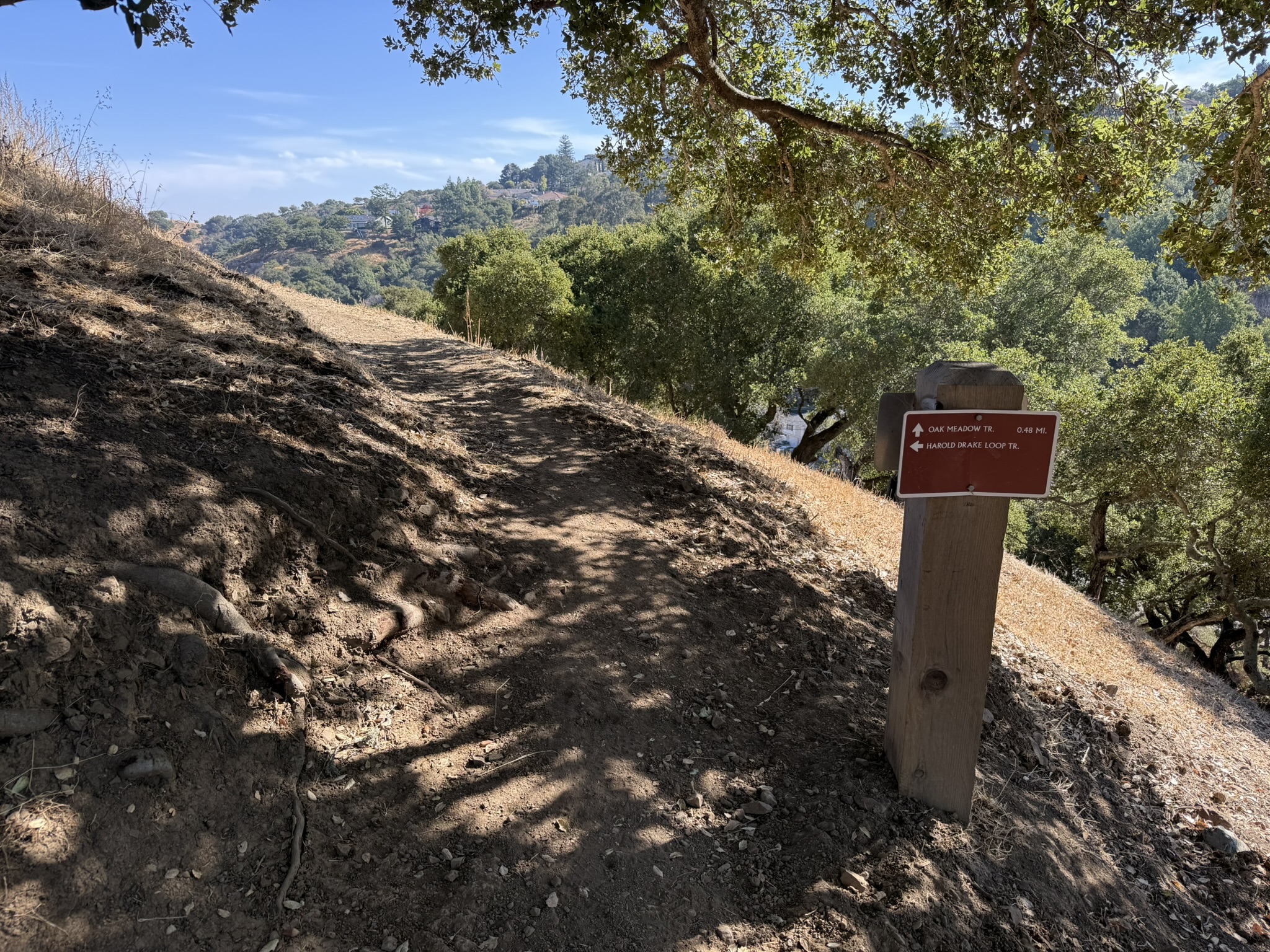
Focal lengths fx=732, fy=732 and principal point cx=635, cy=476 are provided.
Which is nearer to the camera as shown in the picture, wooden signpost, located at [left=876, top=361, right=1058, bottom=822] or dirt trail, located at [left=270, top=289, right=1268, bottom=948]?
dirt trail, located at [left=270, top=289, right=1268, bottom=948]

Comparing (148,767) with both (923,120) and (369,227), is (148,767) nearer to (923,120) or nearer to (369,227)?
(923,120)

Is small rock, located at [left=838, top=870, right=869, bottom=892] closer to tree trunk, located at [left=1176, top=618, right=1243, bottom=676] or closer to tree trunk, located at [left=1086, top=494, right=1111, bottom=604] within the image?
tree trunk, located at [left=1086, top=494, right=1111, bottom=604]

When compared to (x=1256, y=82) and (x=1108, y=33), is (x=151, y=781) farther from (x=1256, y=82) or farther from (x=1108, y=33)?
(x=1108, y=33)

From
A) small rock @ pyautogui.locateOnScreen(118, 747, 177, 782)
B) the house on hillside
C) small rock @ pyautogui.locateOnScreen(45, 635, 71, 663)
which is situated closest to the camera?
small rock @ pyautogui.locateOnScreen(118, 747, 177, 782)

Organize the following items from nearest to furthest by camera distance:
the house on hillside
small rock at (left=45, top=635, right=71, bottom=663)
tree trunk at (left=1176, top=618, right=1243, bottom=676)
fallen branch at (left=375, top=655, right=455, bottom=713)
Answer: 1. small rock at (left=45, top=635, right=71, bottom=663)
2. fallen branch at (left=375, top=655, right=455, bottom=713)
3. tree trunk at (left=1176, top=618, right=1243, bottom=676)
4. the house on hillside

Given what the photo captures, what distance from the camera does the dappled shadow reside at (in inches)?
99.1

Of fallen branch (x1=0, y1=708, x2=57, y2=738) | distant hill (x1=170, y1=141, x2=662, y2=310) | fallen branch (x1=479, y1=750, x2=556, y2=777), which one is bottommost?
fallen branch (x1=479, y1=750, x2=556, y2=777)

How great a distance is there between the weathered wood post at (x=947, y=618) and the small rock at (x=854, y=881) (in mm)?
611

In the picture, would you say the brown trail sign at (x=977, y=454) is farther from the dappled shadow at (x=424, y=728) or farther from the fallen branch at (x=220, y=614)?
the fallen branch at (x=220, y=614)

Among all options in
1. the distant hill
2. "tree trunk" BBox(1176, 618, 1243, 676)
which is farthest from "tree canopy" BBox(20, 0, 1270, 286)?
the distant hill

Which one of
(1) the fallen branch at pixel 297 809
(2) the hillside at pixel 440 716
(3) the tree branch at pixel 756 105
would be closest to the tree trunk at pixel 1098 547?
(2) the hillside at pixel 440 716

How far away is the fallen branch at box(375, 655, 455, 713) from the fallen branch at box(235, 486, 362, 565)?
2.04ft

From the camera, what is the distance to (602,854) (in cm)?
291

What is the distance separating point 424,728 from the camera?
337cm
